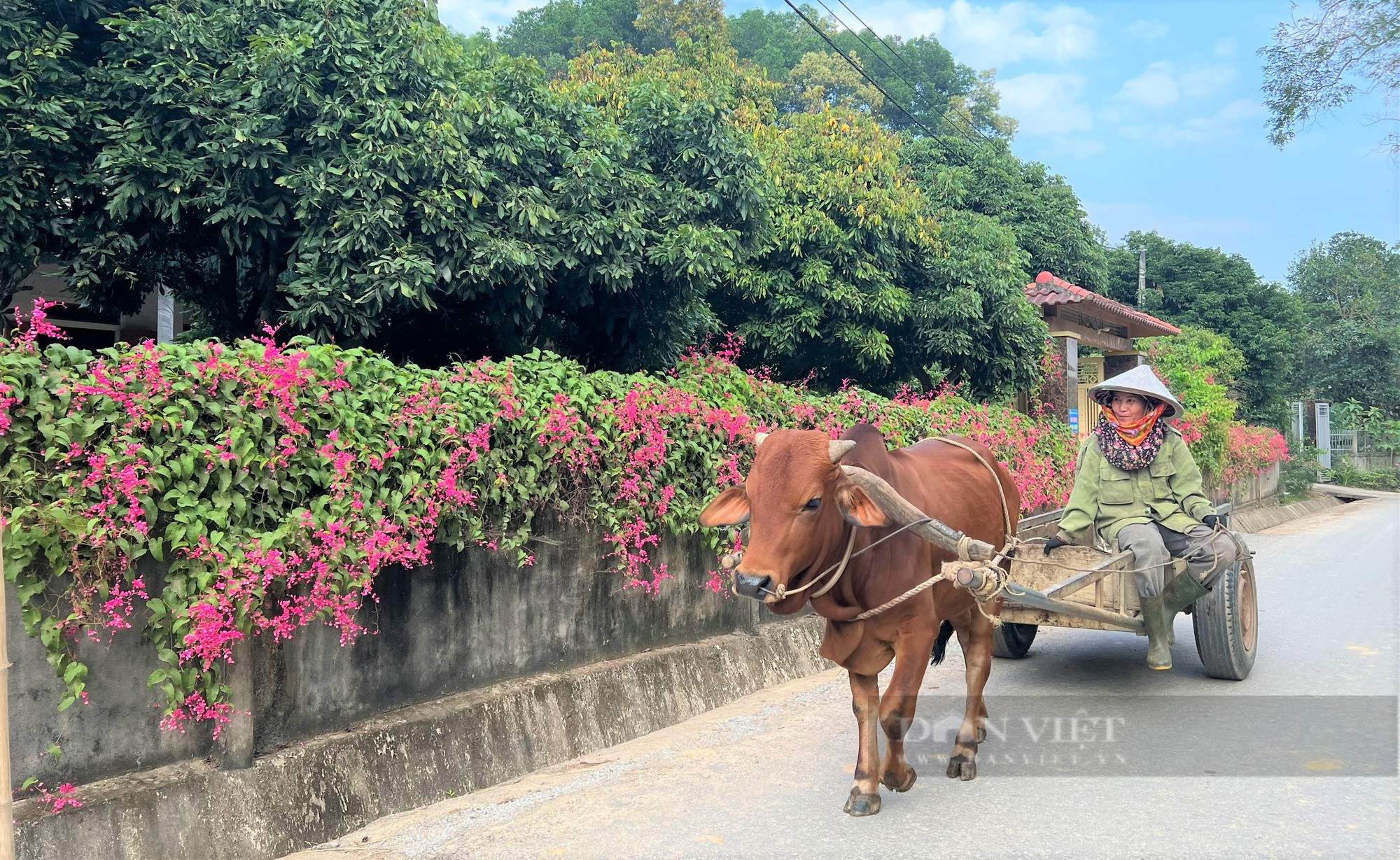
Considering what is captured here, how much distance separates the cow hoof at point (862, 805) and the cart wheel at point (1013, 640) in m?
2.74

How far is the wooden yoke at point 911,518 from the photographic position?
379cm

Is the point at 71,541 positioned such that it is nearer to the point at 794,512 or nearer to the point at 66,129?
the point at 794,512

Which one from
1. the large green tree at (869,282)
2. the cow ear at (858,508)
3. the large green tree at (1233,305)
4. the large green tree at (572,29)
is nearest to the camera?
the cow ear at (858,508)

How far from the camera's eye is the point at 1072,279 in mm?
21312

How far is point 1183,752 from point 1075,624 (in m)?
0.96

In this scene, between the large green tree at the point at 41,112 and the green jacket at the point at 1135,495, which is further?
the large green tree at the point at 41,112

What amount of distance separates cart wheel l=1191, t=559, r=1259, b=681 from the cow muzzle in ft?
10.9

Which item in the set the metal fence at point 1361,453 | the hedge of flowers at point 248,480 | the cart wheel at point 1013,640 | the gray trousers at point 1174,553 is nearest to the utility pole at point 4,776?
the hedge of flowers at point 248,480

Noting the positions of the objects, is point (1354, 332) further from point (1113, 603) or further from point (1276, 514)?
point (1113, 603)

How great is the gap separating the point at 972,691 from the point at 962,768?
0.49 m

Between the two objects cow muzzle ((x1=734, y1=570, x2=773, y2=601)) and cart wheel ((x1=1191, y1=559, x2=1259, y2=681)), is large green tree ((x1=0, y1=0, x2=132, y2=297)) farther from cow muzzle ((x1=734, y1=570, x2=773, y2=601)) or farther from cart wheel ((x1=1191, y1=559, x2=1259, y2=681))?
cart wheel ((x1=1191, y1=559, x2=1259, y2=681))

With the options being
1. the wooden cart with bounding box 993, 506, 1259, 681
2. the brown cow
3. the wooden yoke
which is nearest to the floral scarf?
the wooden cart with bounding box 993, 506, 1259, 681

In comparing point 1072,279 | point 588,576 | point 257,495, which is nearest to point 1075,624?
point 588,576

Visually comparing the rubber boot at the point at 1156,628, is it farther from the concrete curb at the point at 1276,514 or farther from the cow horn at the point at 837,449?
the concrete curb at the point at 1276,514
